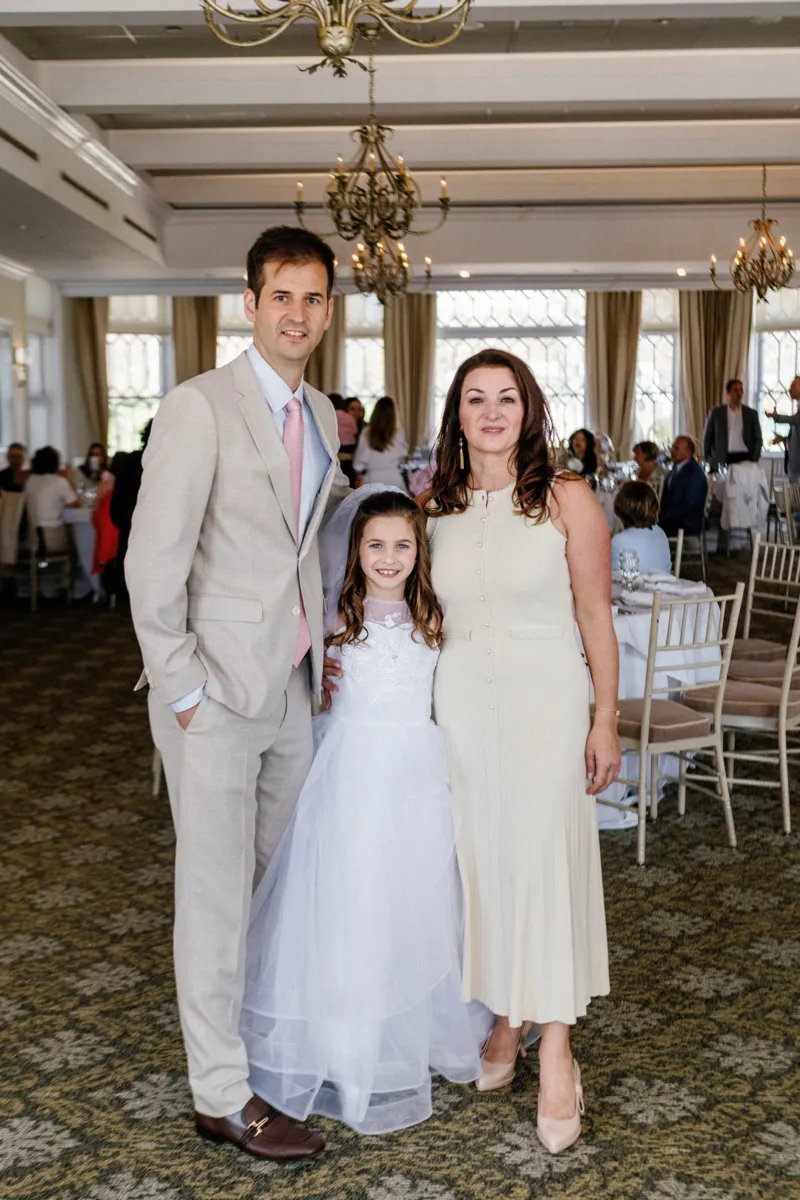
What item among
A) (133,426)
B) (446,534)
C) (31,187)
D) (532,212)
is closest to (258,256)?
(446,534)

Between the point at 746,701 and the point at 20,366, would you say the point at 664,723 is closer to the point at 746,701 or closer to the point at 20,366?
the point at 746,701

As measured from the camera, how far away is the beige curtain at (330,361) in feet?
58.3

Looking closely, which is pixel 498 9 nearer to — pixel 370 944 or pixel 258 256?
pixel 258 256

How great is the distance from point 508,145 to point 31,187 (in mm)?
4256

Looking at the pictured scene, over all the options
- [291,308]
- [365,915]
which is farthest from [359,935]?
[291,308]

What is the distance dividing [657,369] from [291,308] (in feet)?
55.1

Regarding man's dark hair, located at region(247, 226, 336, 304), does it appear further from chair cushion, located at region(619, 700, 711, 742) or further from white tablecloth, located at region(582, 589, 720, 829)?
white tablecloth, located at region(582, 589, 720, 829)

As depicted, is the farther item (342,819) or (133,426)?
(133,426)

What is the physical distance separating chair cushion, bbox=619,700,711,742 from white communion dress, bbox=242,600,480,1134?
1.97 m

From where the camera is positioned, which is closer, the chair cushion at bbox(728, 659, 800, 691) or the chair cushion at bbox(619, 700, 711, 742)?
the chair cushion at bbox(619, 700, 711, 742)

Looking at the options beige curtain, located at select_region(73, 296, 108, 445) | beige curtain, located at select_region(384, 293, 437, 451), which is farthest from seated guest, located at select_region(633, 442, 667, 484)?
beige curtain, located at select_region(73, 296, 108, 445)

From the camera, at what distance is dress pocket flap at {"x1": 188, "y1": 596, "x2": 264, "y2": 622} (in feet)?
7.95

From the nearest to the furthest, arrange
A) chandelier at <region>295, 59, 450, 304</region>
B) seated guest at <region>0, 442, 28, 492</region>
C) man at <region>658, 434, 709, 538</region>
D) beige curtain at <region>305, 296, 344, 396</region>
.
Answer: chandelier at <region>295, 59, 450, 304</region> < man at <region>658, 434, 709, 538</region> < seated guest at <region>0, 442, 28, 492</region> < beige curtain at <region>305, 296, 344, 396</region>

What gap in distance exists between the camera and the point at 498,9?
7023 millimetres
